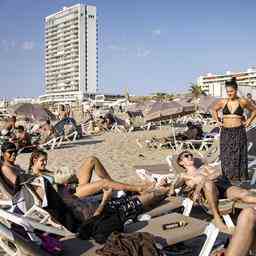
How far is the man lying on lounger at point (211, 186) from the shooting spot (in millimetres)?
4301

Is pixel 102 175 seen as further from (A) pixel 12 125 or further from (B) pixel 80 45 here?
(B) pixel 80 45

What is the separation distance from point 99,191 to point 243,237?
2.30m

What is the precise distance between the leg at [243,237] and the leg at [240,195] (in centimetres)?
137

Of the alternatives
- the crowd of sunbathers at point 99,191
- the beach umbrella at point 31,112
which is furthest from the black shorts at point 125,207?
the beach umbrella at point 31,112

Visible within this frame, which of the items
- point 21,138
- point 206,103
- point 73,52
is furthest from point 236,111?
point 73,52

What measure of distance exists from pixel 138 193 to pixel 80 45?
136085mm

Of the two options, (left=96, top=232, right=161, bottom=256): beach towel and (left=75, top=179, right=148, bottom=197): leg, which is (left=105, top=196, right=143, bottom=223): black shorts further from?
(left=96, top=232, right=161, bottom=256): beach towel

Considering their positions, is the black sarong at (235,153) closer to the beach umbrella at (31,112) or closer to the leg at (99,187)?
the leg at (99,187)

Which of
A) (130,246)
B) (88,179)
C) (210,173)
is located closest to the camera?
(130,246)

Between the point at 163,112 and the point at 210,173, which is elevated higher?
the point at 163,112

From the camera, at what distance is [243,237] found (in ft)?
9.48

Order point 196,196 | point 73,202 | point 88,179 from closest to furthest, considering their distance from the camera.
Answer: point 73,202 → point 196,196 → point 88,179

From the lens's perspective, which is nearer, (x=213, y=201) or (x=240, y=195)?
(x=213, y=201)

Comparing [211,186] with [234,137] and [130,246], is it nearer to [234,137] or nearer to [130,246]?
[130,246]
